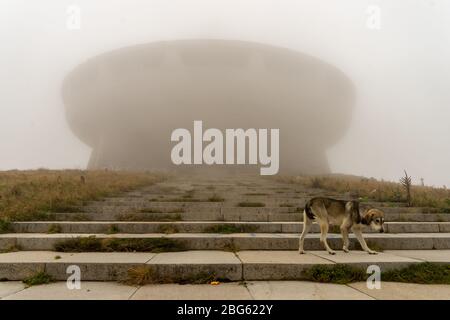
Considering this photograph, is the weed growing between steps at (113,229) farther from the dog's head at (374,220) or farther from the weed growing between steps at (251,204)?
the dog's head at (374,220)

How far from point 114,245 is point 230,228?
7.21ft

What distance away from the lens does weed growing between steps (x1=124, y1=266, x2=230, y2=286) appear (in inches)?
152

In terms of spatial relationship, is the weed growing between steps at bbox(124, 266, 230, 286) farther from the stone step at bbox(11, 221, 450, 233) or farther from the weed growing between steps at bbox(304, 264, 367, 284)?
the stone step at bbox(11, 221, 450, 233)

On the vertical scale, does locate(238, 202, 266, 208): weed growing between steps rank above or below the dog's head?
below

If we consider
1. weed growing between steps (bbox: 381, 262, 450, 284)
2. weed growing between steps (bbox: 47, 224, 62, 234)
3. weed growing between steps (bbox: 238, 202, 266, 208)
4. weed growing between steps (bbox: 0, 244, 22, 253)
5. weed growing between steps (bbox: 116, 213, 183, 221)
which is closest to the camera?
weed growing between steps (bbox: 381, 262, 450, 284)

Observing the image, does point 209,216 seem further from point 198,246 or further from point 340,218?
point 340,218

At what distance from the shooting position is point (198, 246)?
209 inches

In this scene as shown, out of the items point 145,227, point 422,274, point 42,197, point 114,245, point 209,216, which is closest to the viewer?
point 422,274

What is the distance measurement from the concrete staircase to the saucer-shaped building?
43720 millimetres

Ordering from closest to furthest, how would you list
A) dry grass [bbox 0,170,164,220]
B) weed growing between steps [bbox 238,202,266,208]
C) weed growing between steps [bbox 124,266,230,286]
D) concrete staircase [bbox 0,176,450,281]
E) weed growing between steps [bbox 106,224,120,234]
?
1. weed growing between steps [bbox 124,266,230,286]
2. concrete staircase [bbox 0,176,450,281]
3. weed growing between steps [bbox 106,224,120,234]
4. dry grass [bbox 0,170,164,220]
5. weed growing between steps [bbox 238,202,266,208]

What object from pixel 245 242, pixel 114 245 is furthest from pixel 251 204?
pixel 114 245

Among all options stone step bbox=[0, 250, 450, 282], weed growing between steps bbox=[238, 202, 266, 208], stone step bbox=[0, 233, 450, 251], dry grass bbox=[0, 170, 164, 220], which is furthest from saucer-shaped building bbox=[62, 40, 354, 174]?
stone step bbox=[0, 250, 450, 282]

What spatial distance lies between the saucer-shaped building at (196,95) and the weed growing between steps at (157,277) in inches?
1824
